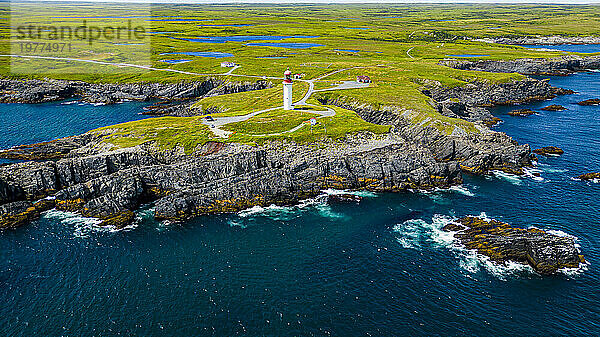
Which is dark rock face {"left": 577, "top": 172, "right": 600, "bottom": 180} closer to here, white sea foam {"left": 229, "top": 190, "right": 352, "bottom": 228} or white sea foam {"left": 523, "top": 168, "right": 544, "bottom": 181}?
white sea foam {"left": 523, "top": 168, "right": 544, "bottom": 181}

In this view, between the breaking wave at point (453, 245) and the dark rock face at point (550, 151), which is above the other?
the dark rock face at point (550, 151)

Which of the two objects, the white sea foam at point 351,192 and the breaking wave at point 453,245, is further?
the white sea foam at point 351,192

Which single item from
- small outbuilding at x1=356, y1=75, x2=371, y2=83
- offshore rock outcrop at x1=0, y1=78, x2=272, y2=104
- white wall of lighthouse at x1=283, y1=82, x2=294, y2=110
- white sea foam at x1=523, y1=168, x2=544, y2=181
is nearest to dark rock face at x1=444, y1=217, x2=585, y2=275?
white sea foam at x1=523, y1=168, x2=544, y2=181

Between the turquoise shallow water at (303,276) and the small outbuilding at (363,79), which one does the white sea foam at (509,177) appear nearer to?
the turquoise shallow water at (303,276)

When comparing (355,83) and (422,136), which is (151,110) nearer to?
(355,83)

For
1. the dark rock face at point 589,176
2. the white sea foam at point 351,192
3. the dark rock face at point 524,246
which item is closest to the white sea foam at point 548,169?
the dark rock face at point 589,176

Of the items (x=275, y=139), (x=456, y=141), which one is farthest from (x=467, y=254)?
(x=275, y=139)
